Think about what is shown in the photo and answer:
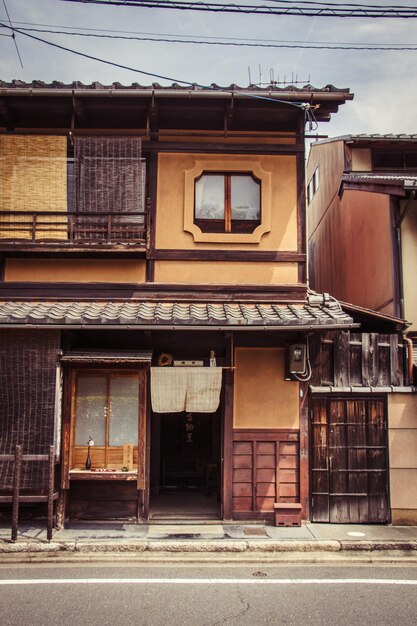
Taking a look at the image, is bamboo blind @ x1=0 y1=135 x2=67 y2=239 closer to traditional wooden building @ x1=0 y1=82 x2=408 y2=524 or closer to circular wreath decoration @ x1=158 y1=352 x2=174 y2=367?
traditional wooden building @ x1=0 y1=82 x2=408 y2=524

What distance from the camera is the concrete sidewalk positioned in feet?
28.7

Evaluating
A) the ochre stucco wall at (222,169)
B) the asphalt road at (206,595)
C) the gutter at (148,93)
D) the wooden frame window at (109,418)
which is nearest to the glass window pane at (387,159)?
the ochre stucco wall at (222,169)

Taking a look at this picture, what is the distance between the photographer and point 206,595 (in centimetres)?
708

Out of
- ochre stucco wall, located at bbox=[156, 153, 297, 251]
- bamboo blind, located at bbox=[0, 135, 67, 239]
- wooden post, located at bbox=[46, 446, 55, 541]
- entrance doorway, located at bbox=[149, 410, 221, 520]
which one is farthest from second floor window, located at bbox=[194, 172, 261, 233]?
wooden post, located at bbox=[46, 446, 55, 541]

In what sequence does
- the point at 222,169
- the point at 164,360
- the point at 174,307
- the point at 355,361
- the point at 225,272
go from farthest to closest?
the point at 222,169 < the point at 225,272 < the point at 355,361 < the point at 164,360 < the point at 174,307

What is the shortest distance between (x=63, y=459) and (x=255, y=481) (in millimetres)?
3820

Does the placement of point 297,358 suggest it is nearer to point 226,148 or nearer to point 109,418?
point 109,418

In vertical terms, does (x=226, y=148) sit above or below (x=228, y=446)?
above

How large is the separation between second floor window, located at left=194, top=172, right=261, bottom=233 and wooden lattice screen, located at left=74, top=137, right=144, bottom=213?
132cm

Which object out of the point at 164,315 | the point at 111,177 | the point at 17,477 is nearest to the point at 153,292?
the point at 164,315

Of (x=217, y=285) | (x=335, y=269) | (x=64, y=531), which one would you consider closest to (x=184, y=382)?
(x=217, y=285)

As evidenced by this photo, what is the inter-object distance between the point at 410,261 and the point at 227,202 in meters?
4.53

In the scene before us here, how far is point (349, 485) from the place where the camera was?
10609mm

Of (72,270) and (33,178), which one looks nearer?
(72,270)
